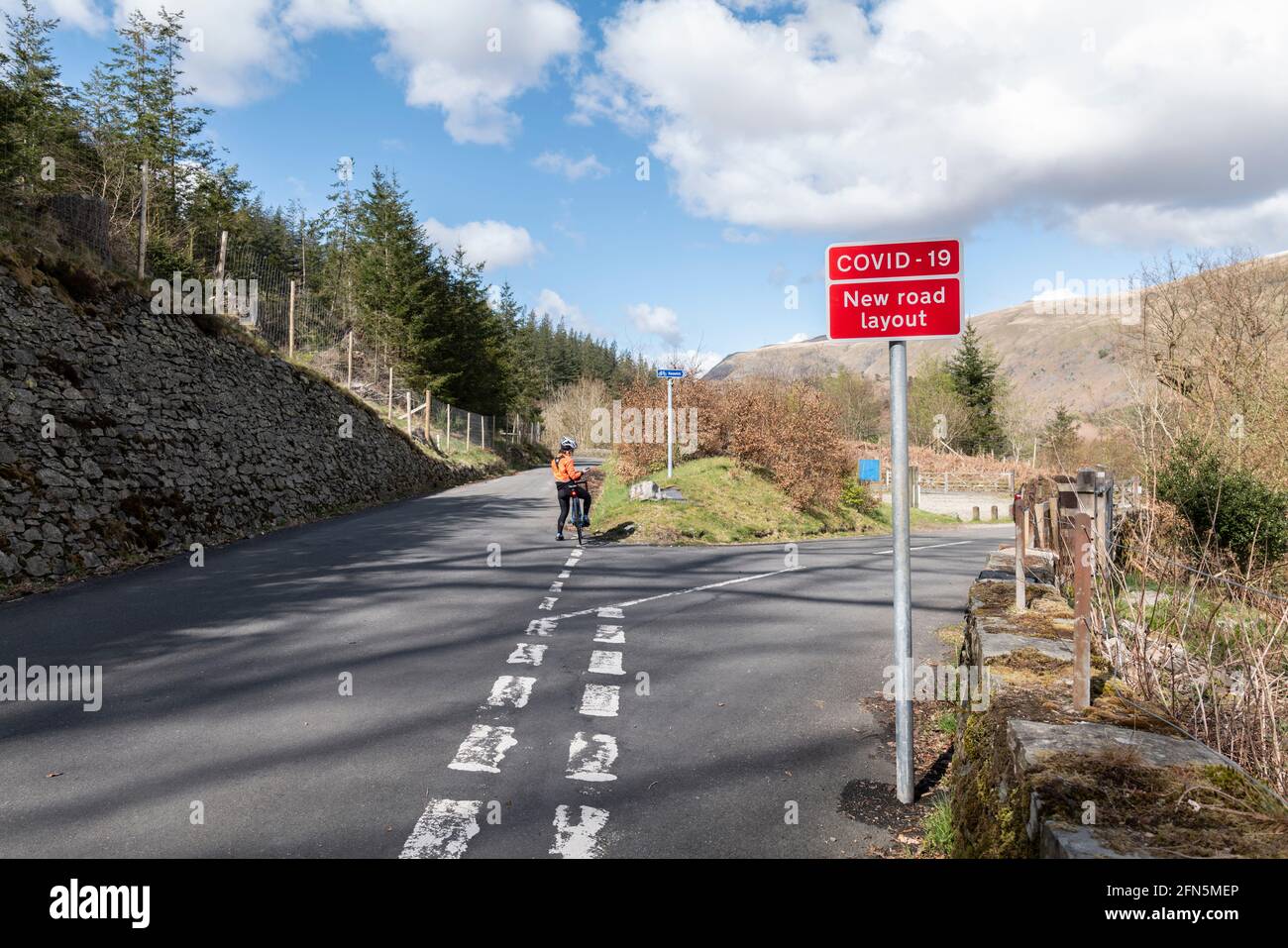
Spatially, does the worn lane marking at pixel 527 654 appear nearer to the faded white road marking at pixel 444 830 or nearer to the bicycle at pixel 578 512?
the faded white road marking at pixel 444 830

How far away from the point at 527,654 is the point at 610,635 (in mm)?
1082

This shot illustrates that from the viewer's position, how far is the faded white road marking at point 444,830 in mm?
3629

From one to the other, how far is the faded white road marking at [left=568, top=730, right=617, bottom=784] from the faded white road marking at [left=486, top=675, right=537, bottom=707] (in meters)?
0.76

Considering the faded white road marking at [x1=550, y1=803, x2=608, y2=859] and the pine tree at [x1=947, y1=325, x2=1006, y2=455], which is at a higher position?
the pine tree at [x1=947, y1=325, x2=1006, y2=455]

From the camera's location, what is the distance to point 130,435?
1430 centimetres

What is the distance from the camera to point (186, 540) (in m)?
14.0

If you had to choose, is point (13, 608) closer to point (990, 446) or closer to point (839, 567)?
point (839, 567)

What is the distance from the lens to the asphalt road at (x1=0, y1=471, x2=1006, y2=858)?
3910 mm

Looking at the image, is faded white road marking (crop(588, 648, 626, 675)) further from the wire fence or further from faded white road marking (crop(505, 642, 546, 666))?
the wire fence

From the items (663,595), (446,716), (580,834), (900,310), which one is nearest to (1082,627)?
(900,310)

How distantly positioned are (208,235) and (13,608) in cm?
4138

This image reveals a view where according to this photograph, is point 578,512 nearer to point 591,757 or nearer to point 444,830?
point 591,757

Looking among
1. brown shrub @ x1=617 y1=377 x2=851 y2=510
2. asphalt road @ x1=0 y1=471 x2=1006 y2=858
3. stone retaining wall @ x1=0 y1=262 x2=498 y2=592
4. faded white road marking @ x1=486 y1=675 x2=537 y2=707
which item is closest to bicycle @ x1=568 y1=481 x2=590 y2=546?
asphalt road @ x1=0 y1=471 x2=1006 y2=858
